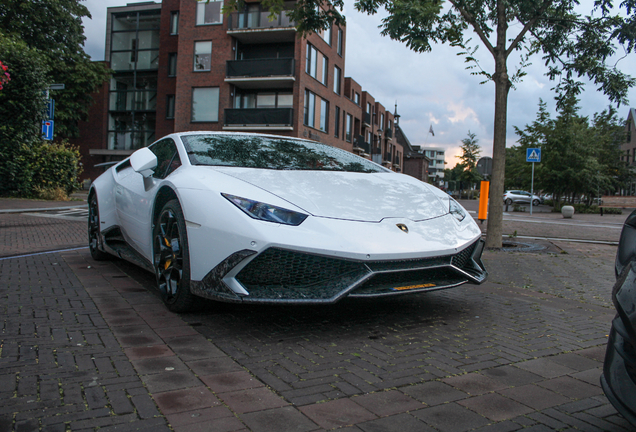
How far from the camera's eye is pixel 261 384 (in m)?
2.41

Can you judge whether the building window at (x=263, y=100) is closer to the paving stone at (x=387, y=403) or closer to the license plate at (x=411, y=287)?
the license plate at (x=411, y=287)

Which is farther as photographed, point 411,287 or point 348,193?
point 348,193

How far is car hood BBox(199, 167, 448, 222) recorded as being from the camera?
3252 mm

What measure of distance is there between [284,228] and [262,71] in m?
26.6

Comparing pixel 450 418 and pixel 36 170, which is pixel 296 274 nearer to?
pixel 450 418

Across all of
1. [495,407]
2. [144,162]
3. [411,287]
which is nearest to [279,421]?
[495,407]

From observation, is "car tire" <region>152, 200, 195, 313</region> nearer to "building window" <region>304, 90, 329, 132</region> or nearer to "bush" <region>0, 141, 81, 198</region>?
"bush" <region>0, 141, 81, 198</region>

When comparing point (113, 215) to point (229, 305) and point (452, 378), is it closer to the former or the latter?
point (229, 305)

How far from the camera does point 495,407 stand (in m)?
2.24

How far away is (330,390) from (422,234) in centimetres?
134

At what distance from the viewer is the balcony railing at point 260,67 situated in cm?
2769

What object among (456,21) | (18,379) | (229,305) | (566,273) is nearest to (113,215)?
(229,305)

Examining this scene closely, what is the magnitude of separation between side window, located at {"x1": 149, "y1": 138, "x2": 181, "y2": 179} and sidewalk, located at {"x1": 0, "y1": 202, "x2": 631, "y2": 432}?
3.33 feet

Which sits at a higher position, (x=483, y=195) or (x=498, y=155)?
(x=498, y=155)
